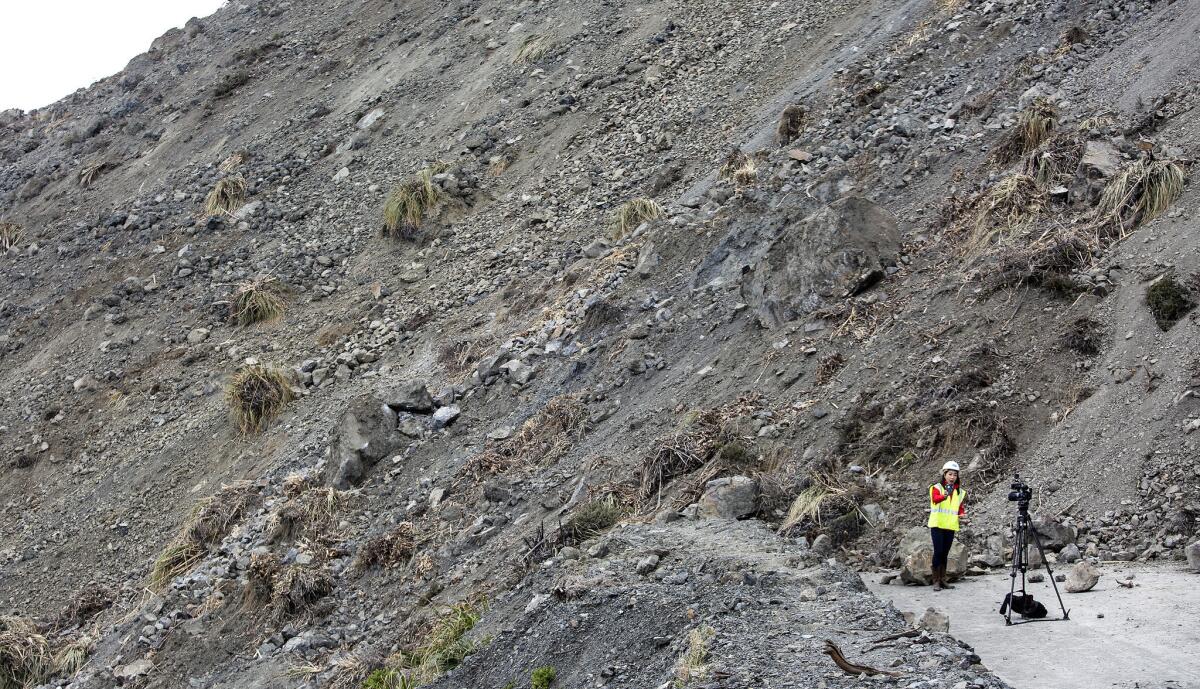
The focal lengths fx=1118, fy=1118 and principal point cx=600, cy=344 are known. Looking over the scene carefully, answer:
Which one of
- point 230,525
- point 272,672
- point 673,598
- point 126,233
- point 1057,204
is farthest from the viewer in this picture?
point 126,233

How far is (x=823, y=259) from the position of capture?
10711mm

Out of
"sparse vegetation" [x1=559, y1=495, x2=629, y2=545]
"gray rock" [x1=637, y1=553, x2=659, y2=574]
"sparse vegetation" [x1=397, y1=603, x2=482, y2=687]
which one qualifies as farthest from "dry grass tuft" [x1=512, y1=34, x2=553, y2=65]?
"gray rock" [x1=637, y1=553, x2=659, y2=574]

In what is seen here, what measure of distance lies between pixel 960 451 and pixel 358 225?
11.3 m

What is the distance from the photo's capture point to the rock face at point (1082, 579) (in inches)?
263

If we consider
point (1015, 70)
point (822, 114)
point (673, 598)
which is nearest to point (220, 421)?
point (822, 114)

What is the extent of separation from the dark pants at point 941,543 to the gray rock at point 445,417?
614 centimetres

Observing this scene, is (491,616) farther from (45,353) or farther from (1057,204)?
(45,353)

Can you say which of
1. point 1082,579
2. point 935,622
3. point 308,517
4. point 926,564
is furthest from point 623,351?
point 935,622

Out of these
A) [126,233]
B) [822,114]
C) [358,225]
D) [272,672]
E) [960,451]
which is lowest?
[960,451]

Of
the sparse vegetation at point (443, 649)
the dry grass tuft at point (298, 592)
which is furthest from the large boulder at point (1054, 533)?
the dry grass tuft at point (298, 592)

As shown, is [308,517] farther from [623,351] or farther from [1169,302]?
[1169,302]

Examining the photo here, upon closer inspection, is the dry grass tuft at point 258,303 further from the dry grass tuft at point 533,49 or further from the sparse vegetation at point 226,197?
the dry grass tuft at point 533,49

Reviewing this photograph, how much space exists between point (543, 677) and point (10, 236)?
18916 mm

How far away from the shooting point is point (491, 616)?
26.5 ft
